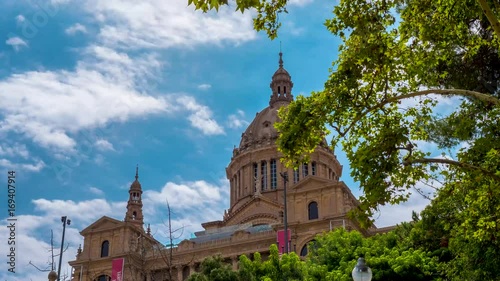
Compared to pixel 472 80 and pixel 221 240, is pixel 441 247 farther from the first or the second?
pixel 221 240

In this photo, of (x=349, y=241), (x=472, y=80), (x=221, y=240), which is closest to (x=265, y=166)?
(x=221, y=240)

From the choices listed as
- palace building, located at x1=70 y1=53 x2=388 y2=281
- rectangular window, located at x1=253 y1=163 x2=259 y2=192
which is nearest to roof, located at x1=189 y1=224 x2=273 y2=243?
palace building, located at x1=70 y1=53 x2=388 y2=281

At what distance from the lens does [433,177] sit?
559 inches

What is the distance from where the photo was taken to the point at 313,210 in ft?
170

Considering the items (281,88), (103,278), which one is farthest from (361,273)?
(281,88)

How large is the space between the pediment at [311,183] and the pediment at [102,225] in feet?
55.8

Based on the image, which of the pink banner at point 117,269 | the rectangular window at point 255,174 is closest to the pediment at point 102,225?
the pink banner at point 117,269

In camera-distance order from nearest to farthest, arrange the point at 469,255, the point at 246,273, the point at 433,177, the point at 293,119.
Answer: the point at 293,119
the point at 433,177
the point at 469,255
the point at 246,273

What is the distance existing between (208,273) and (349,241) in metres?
6.75

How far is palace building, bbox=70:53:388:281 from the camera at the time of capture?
50.9 meters

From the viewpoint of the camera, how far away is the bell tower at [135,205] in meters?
66.2

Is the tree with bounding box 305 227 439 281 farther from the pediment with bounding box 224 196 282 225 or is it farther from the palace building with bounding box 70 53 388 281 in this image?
the pediment with bounding box 224 196 282 225

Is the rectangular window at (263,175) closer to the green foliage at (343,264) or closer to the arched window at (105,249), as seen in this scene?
the arched window at (105,249)

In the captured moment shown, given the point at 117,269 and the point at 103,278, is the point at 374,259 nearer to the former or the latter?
the point at 117,269
